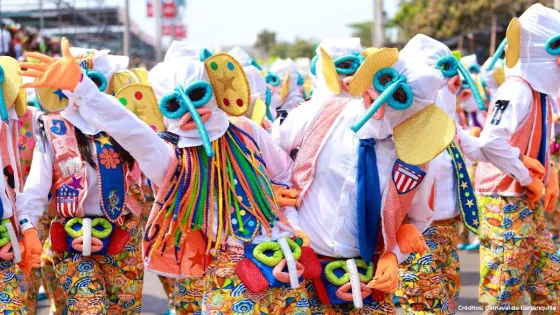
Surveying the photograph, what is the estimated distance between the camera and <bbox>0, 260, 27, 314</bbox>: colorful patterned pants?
3.97 metres

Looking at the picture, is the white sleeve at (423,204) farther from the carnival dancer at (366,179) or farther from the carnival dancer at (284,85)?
the carnival dancer at (284,85)

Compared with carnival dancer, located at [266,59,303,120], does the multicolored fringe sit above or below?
above

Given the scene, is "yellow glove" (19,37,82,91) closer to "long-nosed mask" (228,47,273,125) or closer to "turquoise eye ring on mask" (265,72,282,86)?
"long-nosed mask" (228,47,273,125)

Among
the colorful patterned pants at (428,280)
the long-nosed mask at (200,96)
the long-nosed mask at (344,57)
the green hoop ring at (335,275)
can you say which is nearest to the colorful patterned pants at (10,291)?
the long-nosed mask at (200,96)

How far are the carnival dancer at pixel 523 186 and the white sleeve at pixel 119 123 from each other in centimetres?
234

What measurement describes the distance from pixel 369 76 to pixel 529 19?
2160mm

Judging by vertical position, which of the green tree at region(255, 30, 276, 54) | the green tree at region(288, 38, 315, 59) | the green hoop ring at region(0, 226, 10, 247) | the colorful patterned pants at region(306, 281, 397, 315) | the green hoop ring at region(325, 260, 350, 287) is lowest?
the green tree at region(255, 30, 276, 54)

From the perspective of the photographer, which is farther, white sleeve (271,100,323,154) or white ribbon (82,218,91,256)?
white ribbon (82,218,91,256)

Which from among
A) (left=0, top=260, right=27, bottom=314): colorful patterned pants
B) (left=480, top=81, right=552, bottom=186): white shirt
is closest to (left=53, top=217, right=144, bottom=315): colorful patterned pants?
(left=0, top=260, right=27, bottom=314): colorful patterned pants

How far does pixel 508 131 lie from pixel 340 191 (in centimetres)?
164

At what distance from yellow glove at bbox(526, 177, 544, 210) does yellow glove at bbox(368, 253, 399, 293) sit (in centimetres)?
168

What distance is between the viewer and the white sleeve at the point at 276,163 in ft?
12.5

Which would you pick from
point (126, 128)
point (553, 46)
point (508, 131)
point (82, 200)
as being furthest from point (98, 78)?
point (553, 46)

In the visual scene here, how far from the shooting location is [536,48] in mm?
5297
